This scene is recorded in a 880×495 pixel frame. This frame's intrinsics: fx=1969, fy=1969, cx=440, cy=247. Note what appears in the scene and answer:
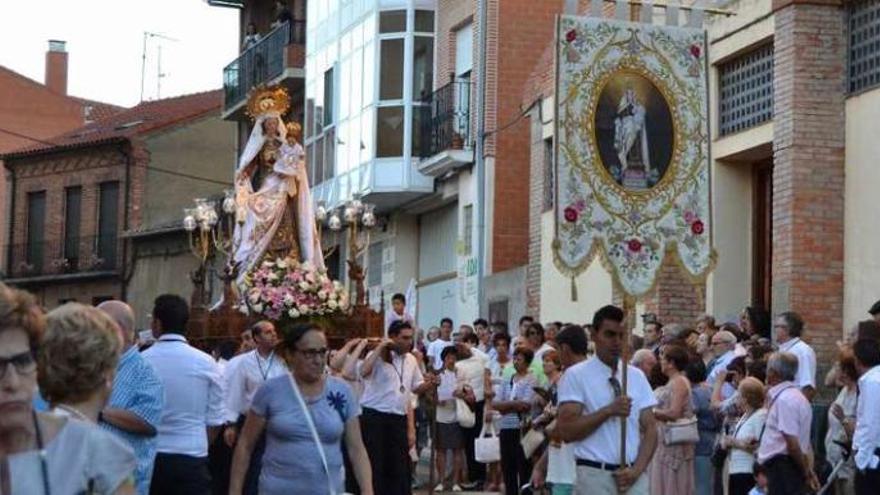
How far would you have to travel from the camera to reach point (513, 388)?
1975 centimetres

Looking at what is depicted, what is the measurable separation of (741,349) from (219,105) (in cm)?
4297

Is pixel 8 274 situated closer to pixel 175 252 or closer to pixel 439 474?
pixel 175 252

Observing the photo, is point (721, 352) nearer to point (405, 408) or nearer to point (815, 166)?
point (405, 408)

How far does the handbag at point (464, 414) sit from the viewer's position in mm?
22145

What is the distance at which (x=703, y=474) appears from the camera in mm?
16141

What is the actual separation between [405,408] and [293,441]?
23.7 ft

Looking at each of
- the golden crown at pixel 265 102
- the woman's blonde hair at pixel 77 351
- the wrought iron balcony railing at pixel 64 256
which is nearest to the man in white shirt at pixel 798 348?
the golden crown at pixel 265 102

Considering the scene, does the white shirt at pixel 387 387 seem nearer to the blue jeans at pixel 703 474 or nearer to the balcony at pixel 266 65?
the blue jeans at pixel 703 474

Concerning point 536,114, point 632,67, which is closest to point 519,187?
point 536,114

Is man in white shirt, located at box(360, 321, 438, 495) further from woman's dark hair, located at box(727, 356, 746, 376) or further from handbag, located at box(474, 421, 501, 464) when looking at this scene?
handbag, located at box(474, 421, 501, 464)

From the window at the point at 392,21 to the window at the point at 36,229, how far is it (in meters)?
27.2

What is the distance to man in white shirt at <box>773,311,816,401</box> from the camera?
15805 millimetres

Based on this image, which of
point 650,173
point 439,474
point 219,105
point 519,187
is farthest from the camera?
point 219,105

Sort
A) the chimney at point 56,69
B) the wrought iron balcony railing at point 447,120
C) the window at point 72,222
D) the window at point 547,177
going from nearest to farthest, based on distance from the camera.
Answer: the window at point 547,177 < the wrought iron balcony railing at point 447,120 < the window at point 72,222 < the chimney at point 56,69
